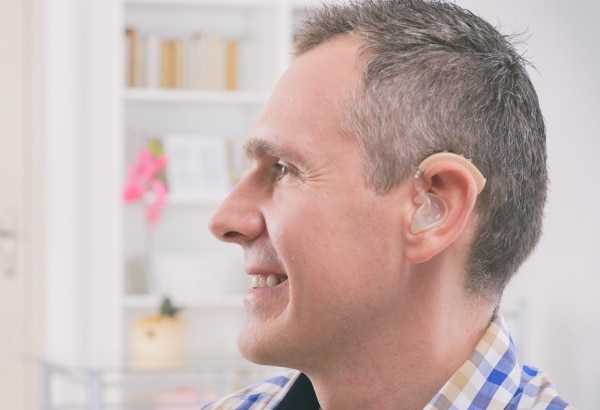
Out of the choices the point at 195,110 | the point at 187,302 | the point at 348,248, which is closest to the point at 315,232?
the point at 348,248

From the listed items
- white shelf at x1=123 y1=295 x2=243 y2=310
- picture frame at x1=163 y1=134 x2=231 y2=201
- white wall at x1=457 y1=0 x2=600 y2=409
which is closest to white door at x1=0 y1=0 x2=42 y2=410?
white shelf at x1=123 y1=295 x2=243 y2=310

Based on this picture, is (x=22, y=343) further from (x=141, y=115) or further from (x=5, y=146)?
(x=141, y=115)

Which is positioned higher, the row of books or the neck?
the row of books

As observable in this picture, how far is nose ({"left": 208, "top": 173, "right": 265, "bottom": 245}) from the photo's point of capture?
3.23ft

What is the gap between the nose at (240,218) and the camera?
98cm

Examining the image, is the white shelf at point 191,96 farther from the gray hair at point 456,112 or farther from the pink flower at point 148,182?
the gray hair at point 456,112

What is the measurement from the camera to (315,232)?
3.11 feet

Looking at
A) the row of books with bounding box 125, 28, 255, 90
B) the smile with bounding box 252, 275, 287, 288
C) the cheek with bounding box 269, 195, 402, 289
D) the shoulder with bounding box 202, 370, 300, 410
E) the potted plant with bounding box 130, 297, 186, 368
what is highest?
the row of books with bounding box 125, 28, 255, 90

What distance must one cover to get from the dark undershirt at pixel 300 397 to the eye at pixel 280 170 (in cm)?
22

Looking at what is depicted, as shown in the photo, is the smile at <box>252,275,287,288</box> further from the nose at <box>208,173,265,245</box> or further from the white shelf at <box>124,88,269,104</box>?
the white shelf at <box>124,88,269,104</box>

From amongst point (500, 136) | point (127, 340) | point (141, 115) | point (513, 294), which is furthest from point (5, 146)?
point (500, 136)

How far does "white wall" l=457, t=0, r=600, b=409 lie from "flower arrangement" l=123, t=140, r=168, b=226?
1.42 m

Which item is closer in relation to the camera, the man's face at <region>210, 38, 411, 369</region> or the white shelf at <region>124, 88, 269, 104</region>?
the man's face at <region>210, 38, 411, 369</region>

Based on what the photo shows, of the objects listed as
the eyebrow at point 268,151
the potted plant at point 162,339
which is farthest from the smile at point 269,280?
the potted plant at point 162,339
